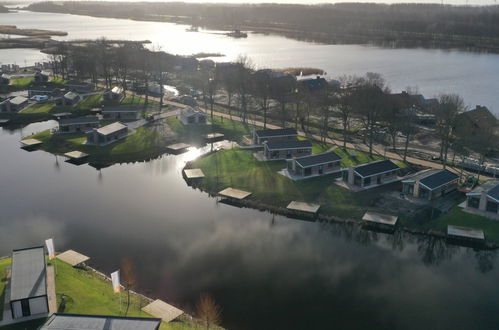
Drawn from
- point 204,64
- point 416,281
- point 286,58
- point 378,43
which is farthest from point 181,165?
point 378,43

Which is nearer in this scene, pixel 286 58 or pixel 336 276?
pixel 336 276

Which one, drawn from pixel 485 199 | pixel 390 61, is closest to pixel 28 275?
pixel 485 199

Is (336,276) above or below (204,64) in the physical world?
below

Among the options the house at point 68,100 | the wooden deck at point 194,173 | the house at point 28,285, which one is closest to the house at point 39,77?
the house at point 68,100

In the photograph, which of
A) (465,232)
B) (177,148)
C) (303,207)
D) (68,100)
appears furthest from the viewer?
(68,100)

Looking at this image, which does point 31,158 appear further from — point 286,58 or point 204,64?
point 286,58

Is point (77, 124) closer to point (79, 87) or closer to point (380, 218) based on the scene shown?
point (79, 87)

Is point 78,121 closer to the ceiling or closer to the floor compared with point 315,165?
closer to the ceiling
